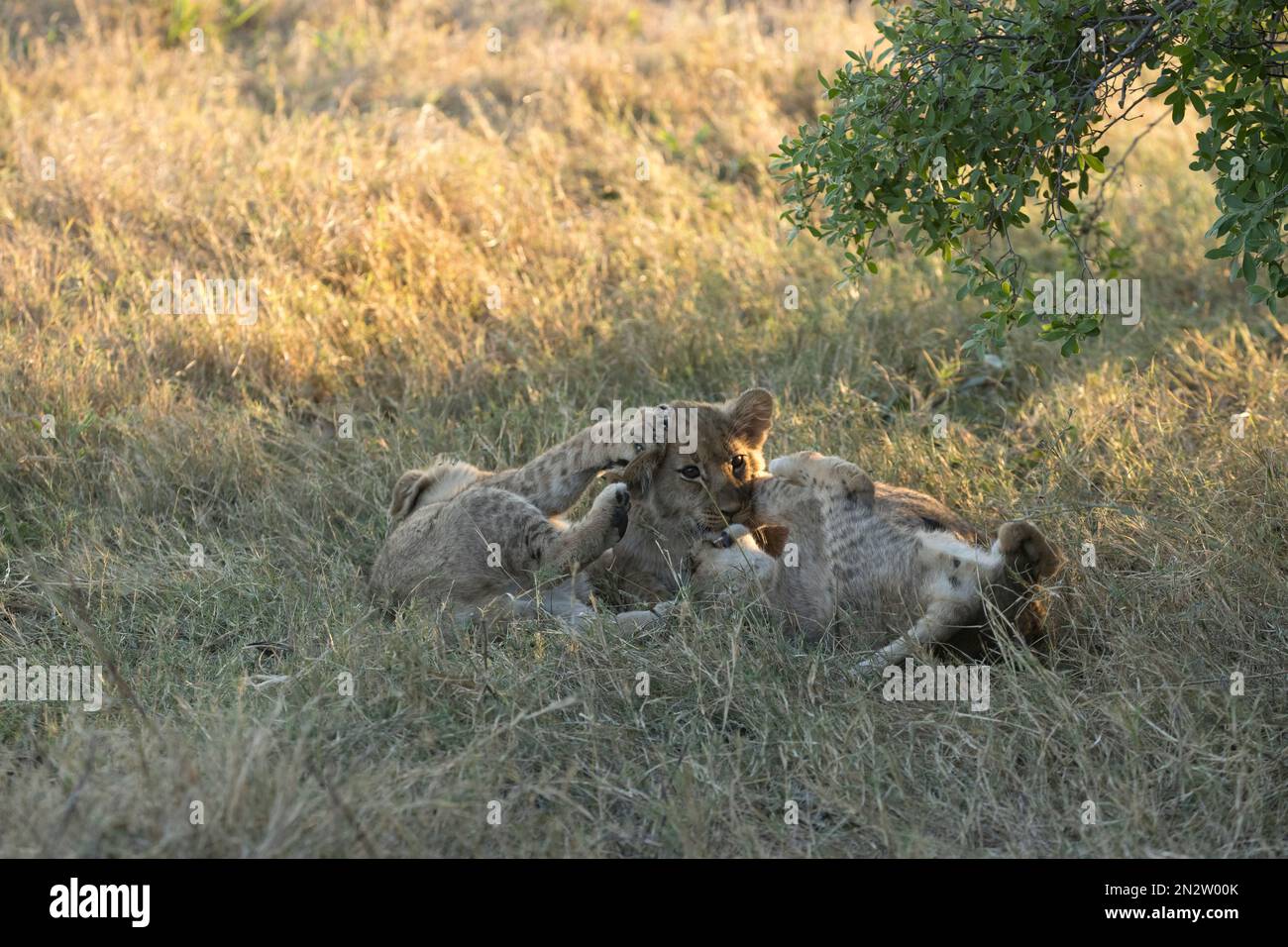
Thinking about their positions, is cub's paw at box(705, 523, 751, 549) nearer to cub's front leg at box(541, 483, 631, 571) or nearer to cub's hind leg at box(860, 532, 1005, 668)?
cub's front leg at box(541, 483, 631, 571)

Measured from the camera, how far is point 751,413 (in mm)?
5465

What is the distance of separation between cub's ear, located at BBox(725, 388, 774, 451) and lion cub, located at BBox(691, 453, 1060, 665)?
0.25 m

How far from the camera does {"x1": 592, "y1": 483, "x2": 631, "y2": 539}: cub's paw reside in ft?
16.7

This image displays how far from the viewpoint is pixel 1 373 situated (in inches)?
248

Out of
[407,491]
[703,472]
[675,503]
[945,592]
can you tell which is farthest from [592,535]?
[945,592]

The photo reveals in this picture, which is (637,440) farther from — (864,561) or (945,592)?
(945,592)

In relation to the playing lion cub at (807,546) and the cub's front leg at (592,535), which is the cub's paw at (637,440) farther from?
the cub's front leg at (592,535)

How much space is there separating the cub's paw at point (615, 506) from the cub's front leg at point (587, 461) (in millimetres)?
209

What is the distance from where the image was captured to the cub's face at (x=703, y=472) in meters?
5.32

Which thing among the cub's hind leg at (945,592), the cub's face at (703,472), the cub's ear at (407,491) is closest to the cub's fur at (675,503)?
the cub's face at (703,472)

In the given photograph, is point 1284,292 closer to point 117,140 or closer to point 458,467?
point 458,467

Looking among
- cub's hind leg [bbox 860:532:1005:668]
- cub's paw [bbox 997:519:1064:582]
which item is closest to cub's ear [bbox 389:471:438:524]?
cub's hind leg [bbox 860:532:1005:668]

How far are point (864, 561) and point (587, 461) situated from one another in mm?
1244

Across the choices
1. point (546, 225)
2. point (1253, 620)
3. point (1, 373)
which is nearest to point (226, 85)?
point (546, 225)
